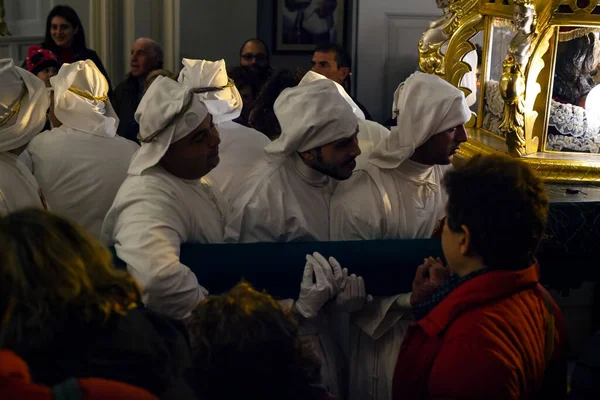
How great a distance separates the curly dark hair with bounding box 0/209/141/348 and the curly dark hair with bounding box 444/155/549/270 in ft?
2.94

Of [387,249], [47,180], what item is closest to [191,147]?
[387,249]

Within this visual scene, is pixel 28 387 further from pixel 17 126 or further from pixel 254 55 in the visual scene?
pixel 254 55

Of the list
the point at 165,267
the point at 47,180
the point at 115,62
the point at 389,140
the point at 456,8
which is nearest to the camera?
the point at 165,267

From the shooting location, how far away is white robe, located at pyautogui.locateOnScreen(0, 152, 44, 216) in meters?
3.10

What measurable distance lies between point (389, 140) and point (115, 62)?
16.4 ft

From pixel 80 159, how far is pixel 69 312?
2.46 meters

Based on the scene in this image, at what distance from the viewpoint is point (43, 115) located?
132 inches

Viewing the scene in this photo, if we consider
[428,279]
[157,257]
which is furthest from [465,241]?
[157,257]

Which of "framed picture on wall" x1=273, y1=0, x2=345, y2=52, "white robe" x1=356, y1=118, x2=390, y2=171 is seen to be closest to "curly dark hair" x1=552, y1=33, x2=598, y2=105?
"white robe" x1=356, y1=118, x2=390, y2=171

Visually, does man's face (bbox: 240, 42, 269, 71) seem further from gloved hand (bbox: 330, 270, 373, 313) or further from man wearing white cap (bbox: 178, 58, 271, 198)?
gloved hand (bbox: 330, 270, 373, 313)

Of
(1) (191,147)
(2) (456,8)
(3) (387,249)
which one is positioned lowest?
(3) (387,249)

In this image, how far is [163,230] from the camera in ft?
9.13

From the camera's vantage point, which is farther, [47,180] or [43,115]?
[47,180]

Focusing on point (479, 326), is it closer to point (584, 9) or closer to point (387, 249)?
point (387, 249)
